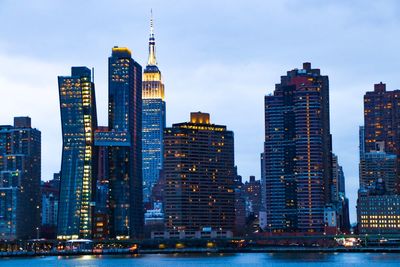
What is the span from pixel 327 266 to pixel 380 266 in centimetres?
1065

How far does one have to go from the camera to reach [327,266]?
7785 inches

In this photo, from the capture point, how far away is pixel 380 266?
19662 cm
